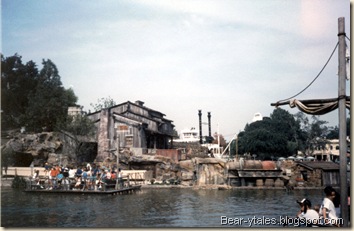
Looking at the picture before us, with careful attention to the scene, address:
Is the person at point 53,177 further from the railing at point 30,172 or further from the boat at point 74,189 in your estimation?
the railing at point 30,172

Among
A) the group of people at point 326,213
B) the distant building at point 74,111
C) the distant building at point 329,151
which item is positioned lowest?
the group of people at point 326,213

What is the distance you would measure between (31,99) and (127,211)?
1017 inches

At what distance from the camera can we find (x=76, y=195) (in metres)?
25.0

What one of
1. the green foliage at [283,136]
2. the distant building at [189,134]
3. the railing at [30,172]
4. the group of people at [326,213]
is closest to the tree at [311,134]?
the green foliage at [283,136]

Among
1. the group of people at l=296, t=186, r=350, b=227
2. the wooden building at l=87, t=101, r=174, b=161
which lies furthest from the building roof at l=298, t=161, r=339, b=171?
the group of people at l=296, t=186, r=350, b=227

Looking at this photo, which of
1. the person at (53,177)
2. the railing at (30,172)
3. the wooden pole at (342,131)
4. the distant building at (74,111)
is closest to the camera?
the wooden pole at (342,131)

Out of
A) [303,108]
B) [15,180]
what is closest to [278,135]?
[15,180]

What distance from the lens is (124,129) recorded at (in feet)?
125

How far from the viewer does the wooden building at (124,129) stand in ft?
129

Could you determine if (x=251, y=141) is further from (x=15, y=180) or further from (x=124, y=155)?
(x=15, y=180)

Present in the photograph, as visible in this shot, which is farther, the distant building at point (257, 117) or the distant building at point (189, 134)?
the distant building at point (189, 134)

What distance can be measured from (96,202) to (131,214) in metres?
4.73

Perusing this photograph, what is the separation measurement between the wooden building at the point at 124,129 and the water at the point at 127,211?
13520mm

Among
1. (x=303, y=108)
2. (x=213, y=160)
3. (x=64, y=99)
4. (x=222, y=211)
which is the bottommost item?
(x=222, y=211)
